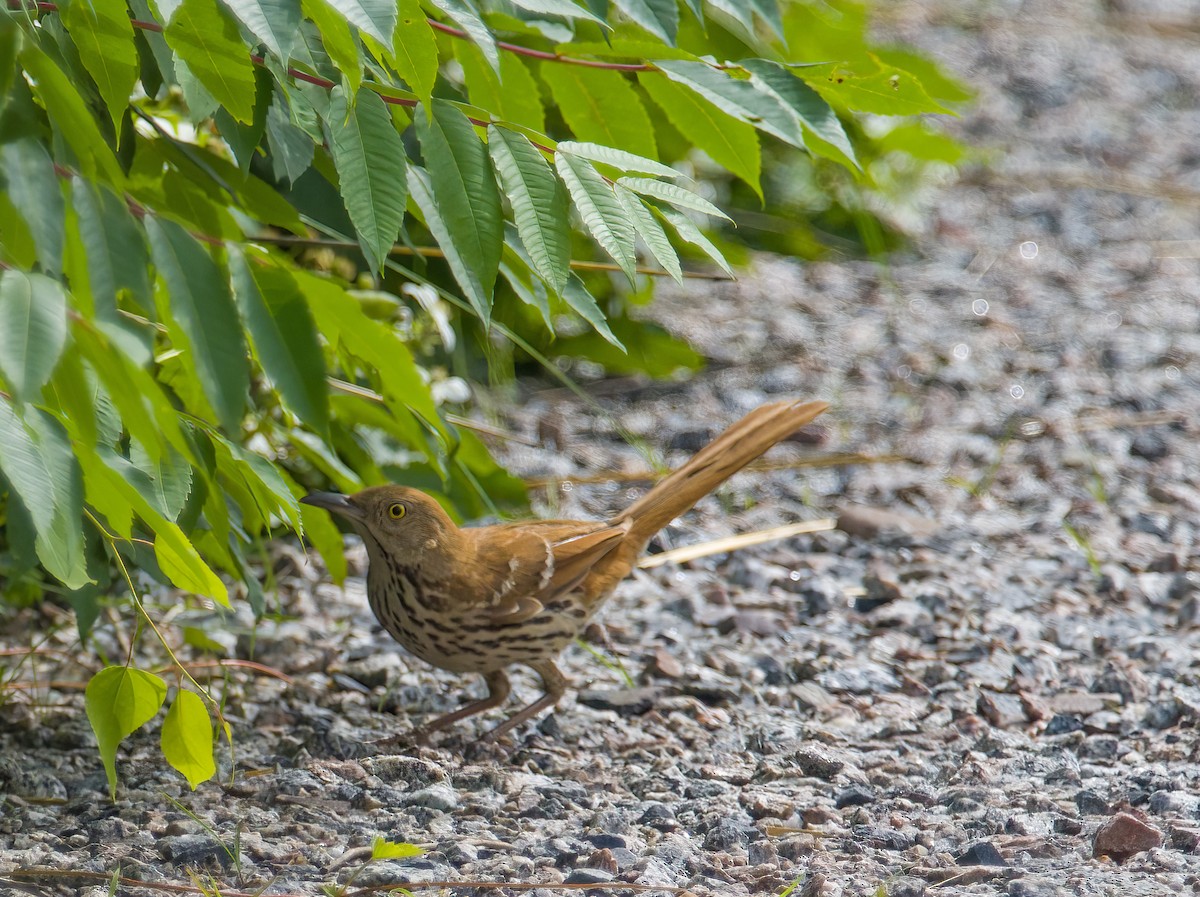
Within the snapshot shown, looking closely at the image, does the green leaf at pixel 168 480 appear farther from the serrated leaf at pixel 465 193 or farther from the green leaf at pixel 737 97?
the green leaf at pixel 737 97

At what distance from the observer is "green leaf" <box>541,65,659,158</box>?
273cm

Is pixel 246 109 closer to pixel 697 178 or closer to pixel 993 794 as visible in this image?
pixel 993 794

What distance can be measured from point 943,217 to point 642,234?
20.3 ft

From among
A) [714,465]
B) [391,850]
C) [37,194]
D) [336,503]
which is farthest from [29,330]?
[714,465]

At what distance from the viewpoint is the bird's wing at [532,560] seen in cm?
348

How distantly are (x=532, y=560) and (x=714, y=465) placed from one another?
0.56 metres

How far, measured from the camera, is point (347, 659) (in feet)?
13.0

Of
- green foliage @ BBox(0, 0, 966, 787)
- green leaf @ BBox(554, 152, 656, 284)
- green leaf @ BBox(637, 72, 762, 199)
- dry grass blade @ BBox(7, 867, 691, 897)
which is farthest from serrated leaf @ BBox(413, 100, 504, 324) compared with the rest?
dry grass blade @ BBox(7, 867, 691, 897)

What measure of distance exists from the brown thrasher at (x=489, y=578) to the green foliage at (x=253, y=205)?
0.53 ft

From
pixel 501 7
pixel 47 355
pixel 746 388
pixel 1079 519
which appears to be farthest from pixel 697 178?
pixel 47 355

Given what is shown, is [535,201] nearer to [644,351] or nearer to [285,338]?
[285,338]

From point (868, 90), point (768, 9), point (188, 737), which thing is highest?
point (768, 9)

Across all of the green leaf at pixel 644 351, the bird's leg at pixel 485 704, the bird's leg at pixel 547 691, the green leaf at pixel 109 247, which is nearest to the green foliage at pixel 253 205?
the green leaf at pixel 109 247

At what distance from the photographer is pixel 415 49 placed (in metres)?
2.07
